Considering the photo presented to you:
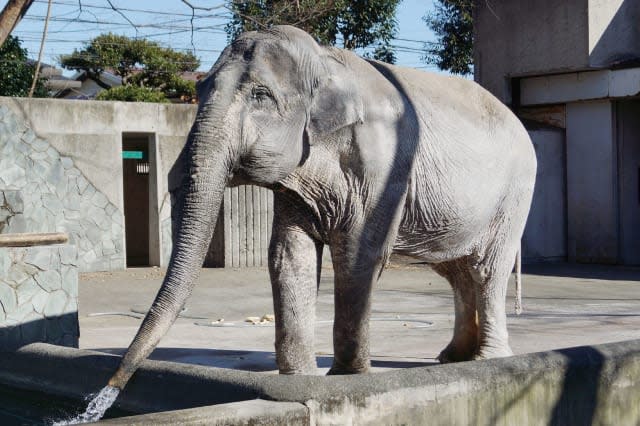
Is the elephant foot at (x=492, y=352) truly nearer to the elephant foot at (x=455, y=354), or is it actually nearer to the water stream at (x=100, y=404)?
the elephant foot at (x=455, y=354)

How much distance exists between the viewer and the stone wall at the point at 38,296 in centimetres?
772

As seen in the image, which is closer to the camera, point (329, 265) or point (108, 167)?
point (108, 167)

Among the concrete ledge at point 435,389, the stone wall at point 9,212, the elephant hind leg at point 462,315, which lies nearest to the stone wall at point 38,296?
the stone wall at point 9,212

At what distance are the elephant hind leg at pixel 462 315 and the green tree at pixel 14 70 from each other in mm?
20016

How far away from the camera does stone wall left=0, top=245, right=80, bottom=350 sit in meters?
7.72

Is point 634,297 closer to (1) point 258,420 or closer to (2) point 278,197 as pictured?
(2) point 278,197

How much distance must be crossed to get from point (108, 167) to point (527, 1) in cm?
819

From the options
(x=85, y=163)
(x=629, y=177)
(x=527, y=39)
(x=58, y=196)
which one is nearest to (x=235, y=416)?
(x=58, y=196)

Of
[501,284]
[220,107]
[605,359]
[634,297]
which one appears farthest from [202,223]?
[634,297]

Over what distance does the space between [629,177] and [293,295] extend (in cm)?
1380

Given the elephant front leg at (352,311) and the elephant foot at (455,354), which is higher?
the elephant front leg at (352,311)

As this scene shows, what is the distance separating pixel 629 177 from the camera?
18.1 m

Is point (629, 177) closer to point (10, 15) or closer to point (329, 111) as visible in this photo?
point (10, 15)

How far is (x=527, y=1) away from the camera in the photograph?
18.7 m
